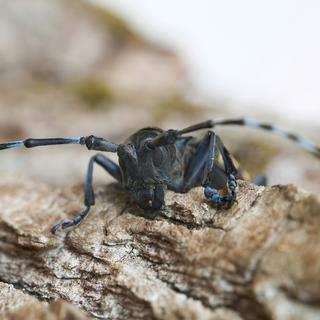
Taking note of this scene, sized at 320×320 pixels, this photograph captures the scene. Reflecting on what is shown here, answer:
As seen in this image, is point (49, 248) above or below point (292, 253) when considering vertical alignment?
below

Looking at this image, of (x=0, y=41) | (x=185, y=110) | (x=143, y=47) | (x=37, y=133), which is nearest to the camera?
(x=37, y=133)

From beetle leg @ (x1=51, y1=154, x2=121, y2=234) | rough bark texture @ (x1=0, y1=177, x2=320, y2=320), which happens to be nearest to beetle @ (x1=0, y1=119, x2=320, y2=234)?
beetle leg @ (x1=51, y1=154, x2=121, y2=234)

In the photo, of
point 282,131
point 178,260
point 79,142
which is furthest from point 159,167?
point 282,131

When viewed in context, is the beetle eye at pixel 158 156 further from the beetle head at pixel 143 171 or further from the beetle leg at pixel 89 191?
the beetle leg at pixel 89 191

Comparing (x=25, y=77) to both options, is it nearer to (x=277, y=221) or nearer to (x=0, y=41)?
(x=0, y=41)

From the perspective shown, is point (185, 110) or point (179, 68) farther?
point (179, 68)

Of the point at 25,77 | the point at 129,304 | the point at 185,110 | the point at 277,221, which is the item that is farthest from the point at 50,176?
the point at 277,221

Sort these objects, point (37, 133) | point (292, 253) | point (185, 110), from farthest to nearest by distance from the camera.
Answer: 1. point (185, 110)
2. point (37, 133)
3. point (292, 253)
